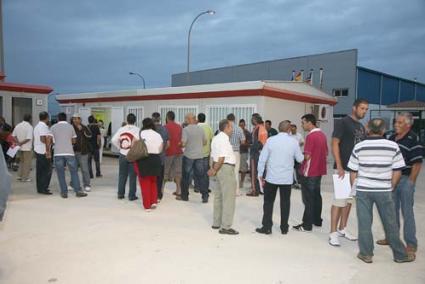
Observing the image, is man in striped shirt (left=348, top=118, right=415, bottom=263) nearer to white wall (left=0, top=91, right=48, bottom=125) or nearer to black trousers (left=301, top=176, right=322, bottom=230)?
black trousers (left=301, top=176, right=322, bottom=230)

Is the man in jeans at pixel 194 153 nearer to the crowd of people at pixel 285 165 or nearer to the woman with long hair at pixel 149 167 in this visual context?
the crowd of people at pixel 285 165

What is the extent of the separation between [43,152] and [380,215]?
21.8 feet

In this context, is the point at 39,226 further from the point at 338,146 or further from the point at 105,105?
the point at 105,105

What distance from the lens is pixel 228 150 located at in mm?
5602

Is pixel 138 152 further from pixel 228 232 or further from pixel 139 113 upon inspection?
pixel 139 113

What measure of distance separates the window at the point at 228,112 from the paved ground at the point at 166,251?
5.99 m

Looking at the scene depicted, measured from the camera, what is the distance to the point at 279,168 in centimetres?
547

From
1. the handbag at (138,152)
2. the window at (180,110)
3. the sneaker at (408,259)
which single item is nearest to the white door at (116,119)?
the window at (180,110)

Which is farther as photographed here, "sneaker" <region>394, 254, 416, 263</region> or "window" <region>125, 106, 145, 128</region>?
"window" <region>125, 106, 145, 128</region>

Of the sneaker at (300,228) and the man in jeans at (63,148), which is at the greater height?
the man in jeans at (63,148)

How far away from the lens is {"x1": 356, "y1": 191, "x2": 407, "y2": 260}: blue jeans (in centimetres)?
438

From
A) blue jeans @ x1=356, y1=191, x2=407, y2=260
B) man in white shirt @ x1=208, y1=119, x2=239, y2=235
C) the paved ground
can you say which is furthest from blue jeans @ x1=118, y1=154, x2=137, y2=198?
blue jeans @ x1=356, y1=191, x2=407, y2=260

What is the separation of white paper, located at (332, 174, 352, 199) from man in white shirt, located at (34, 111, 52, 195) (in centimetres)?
588

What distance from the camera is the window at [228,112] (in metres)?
12.7
